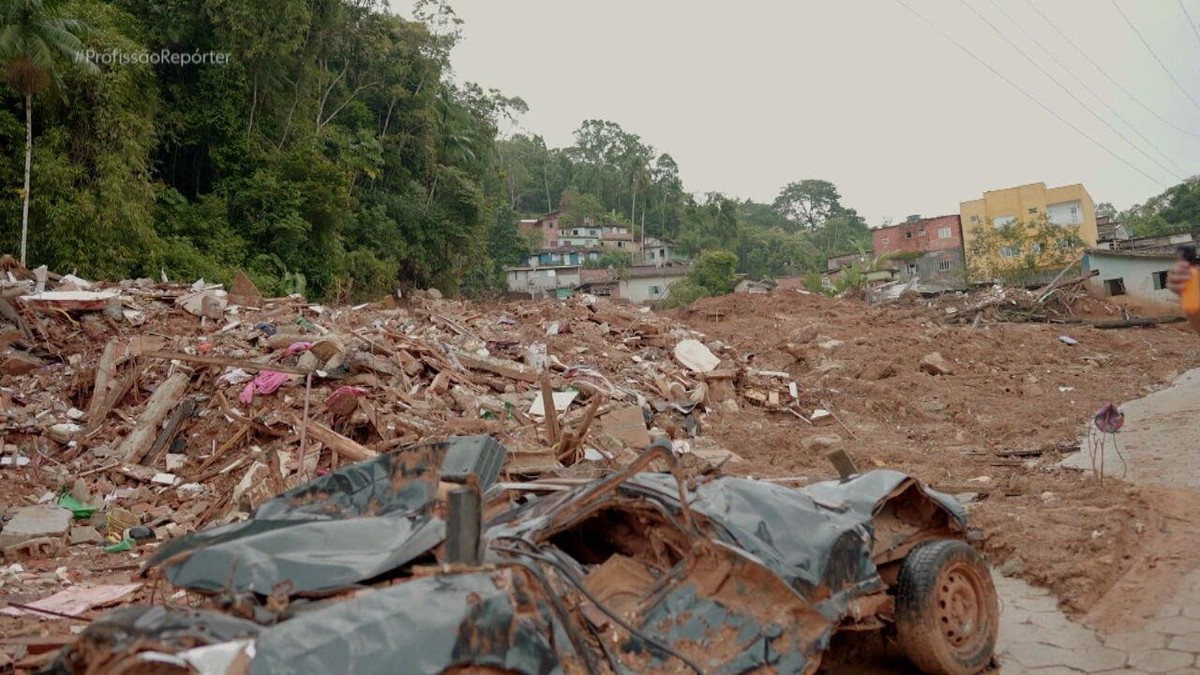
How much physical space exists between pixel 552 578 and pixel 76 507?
7.65 m

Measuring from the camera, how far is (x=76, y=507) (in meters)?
8.51

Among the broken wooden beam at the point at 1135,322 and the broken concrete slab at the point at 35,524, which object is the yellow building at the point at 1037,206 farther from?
the broken concrete slab at the point at 35,524

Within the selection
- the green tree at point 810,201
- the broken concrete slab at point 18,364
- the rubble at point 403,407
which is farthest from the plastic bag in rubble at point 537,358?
the green tree at point 810,201

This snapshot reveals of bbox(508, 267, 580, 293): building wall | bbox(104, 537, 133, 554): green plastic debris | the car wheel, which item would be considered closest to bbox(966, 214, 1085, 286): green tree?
bbox(508, 267, 580, 293): building wall

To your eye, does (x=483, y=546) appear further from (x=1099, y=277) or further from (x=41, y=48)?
(x=1099, y=277)

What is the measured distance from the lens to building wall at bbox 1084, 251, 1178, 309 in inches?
1217

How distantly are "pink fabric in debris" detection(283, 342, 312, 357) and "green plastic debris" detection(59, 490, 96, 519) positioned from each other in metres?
3.00

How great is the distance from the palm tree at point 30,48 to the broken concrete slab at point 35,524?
11.8 m

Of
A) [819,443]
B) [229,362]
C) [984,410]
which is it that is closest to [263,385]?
[229,362]

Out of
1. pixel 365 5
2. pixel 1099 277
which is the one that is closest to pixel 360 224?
pixel 365 5

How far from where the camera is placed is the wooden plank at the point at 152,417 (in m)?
9.64

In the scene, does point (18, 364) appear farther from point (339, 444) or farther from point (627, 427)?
point (627, 427)

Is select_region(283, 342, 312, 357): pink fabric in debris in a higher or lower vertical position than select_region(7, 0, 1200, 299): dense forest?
lower

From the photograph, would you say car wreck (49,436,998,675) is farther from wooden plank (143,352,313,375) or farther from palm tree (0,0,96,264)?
palm tree (0,0,96,264)
